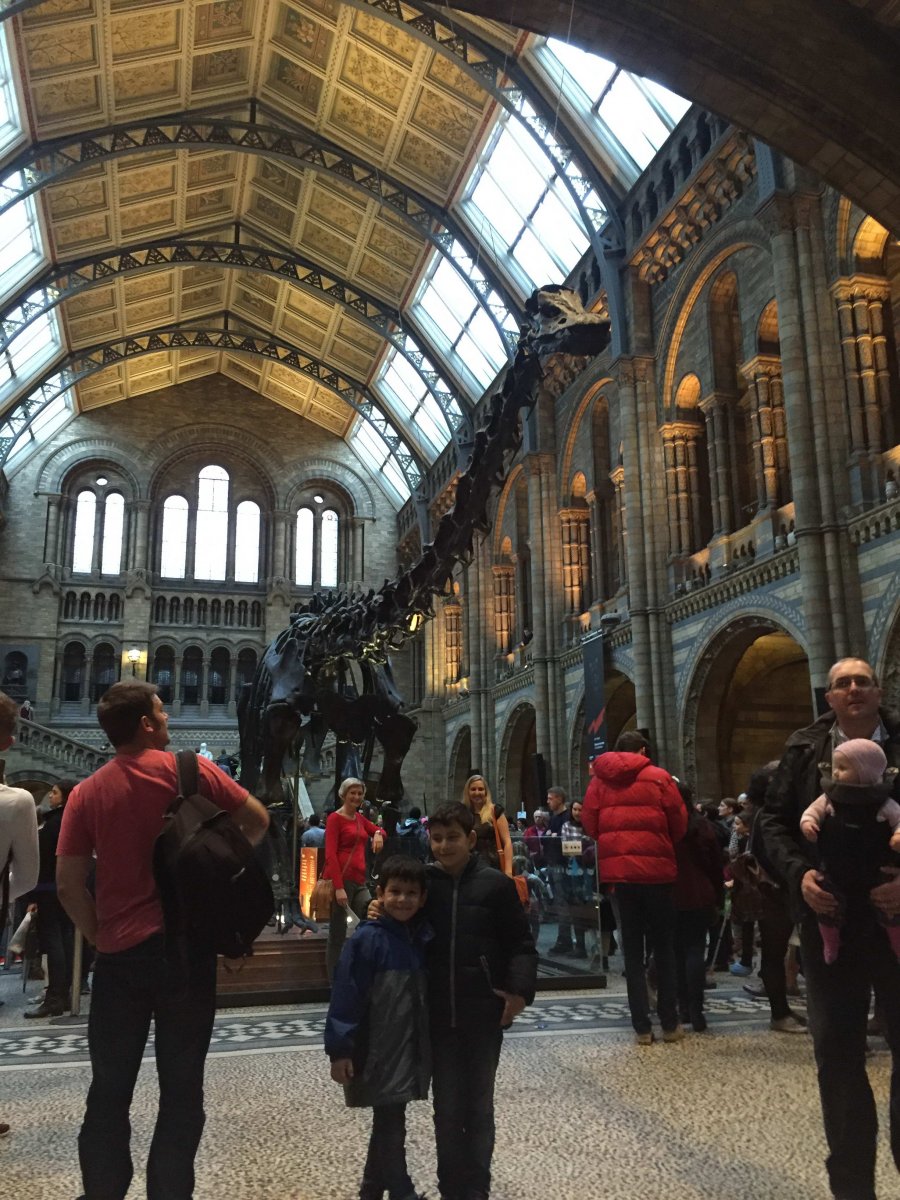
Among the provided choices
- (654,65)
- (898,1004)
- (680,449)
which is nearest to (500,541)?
(680,449)

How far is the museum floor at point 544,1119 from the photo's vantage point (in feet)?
10.5

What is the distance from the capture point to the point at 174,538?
34469 millimetres

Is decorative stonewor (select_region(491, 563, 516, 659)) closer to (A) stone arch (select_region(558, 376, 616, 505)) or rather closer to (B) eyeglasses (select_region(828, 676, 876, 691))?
(A) stone arch (select_region(558, 376, 616, 505))

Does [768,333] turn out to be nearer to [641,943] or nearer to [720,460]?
[720,460]

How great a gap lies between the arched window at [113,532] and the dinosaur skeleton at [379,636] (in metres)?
24.7

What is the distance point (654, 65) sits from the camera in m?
7.09

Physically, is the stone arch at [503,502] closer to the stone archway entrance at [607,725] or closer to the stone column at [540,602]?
the stone column at [540,602]

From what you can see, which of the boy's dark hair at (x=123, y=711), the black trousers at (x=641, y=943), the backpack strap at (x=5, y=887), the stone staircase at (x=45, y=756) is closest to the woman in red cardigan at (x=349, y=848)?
the black trousers at (x=641, y=943)

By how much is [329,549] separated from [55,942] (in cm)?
2928

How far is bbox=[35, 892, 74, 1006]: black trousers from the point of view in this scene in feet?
22.6

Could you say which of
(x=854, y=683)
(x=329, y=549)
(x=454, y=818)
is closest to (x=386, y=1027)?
(x=454, y=818)

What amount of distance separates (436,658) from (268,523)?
815 cm

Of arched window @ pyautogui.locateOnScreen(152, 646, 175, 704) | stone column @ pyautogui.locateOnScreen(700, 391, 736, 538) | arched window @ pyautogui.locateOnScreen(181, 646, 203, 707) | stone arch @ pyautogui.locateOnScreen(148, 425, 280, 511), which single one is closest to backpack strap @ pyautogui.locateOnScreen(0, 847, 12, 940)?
stone column @ pyautogui.locateOnScreen(700, 391, 736, 538)

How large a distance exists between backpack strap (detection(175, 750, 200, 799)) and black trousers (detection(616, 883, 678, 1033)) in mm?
3375
